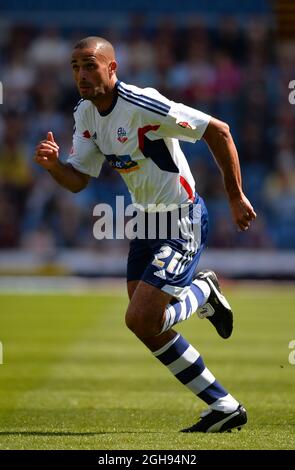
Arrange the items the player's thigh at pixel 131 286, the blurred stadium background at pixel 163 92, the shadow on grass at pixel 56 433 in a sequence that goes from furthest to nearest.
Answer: the blurred stadium background at pixel 163 92 → the player's thigh at pixel 131 286 → the shadow on grass at pixel 56 433

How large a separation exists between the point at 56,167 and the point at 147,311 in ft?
4.22

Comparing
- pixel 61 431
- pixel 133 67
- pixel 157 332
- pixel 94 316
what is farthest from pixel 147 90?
pixel 133 67

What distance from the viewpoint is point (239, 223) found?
682 centimetres

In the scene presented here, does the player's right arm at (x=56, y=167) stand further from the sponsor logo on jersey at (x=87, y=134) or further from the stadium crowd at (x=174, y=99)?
the stadium crowd at (x=174, y=99)

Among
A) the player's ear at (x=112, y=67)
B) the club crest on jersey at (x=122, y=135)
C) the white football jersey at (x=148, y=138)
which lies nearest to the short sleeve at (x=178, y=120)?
the white football jersey at (x=148, y=138)

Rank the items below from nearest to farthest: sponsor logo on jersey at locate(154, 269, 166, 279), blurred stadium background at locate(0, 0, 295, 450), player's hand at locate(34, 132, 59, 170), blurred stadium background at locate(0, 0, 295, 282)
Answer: sponsor logo on jersey at locate(154, 269, 166, 279)
player's hand at locate(34, 132, 59, 170)
blurred stadium background at locate(0, 0, 295, 450)
blurred stadium background at locate(0, 0, 295, 282)

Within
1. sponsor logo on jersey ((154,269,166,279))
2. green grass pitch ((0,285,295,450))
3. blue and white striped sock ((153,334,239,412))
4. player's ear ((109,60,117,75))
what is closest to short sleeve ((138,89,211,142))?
player's ear ((109,60,117,75))

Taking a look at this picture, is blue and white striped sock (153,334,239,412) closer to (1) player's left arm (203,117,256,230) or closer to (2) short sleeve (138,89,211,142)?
(1) player's left arm (203,117,256,230)

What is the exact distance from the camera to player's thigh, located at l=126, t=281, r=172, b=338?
22.4ft

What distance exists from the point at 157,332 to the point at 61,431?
92 cm

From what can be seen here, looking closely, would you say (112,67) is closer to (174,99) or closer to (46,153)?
(46,153)

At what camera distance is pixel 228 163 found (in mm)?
6945

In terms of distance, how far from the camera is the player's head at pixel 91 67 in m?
6.96
